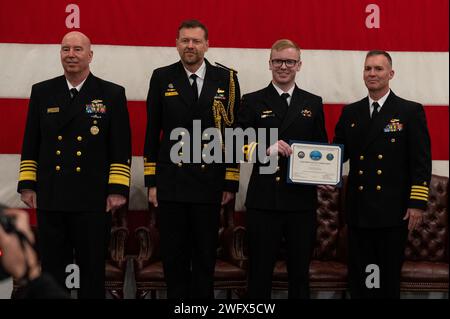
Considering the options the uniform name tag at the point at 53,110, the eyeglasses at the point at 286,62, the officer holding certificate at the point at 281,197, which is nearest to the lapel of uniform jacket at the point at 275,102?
the officer holding certificate at the point at 281,197

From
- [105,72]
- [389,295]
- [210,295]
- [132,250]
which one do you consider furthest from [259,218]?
[105,72]

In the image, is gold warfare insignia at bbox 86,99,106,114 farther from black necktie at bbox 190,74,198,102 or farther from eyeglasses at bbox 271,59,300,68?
eyeglasses at bbox 271,59,300,68

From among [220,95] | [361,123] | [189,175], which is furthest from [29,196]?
[361,123]

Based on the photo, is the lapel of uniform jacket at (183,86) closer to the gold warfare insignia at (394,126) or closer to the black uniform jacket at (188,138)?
the black uniform jacket at (188,138)

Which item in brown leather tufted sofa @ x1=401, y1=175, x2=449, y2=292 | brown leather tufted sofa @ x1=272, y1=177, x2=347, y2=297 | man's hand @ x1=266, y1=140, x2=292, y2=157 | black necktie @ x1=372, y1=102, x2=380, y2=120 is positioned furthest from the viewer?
brown leather tufted sofa @ x1=401, y1=175, x2=449, y2=292

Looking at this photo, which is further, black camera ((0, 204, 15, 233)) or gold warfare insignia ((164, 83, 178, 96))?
gold warfare insignia ((164, 83, 178, 96))

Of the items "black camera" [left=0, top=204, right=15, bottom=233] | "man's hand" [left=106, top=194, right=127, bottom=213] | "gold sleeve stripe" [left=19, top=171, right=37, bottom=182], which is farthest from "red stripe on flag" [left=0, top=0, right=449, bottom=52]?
"black camera" [left=0, top=204, right=15, bottom=233]

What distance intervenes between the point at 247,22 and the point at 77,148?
Result: 4.95ft

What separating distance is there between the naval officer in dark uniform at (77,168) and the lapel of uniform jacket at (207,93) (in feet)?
1.21

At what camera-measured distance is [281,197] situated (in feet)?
12.2

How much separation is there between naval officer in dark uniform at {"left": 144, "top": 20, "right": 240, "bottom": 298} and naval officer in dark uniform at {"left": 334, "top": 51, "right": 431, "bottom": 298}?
0.65m

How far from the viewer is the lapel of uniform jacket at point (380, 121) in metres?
3.86

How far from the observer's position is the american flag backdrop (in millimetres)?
4652

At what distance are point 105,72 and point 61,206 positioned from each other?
1.22 meters
